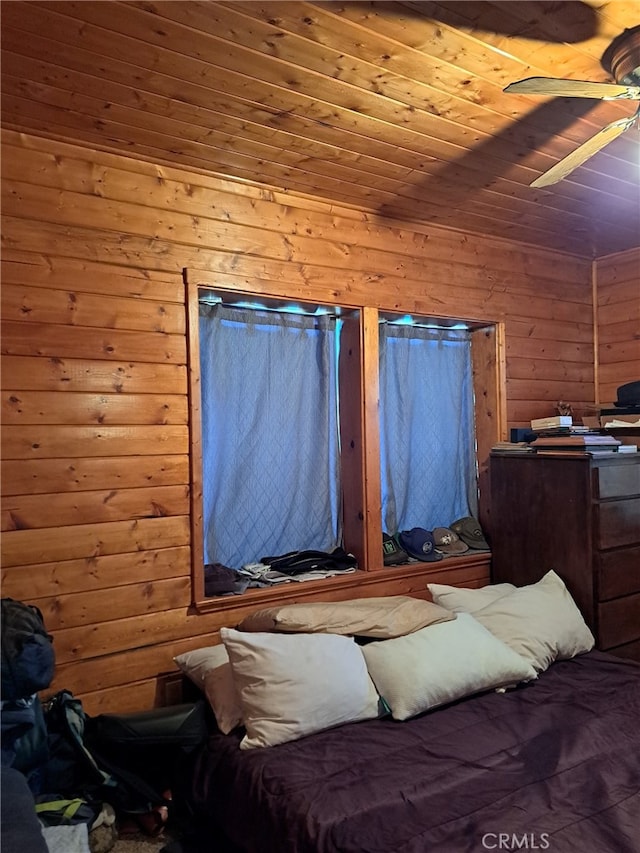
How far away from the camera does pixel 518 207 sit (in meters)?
2.96

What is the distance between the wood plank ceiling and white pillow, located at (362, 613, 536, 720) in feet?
6.09

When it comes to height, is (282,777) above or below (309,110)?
below

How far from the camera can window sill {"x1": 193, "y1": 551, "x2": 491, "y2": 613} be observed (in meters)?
2.53

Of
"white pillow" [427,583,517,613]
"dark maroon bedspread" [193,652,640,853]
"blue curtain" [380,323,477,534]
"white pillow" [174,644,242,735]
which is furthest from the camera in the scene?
"blue curtain" [380,323,477,534]

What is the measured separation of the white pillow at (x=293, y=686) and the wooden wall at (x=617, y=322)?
2475mm

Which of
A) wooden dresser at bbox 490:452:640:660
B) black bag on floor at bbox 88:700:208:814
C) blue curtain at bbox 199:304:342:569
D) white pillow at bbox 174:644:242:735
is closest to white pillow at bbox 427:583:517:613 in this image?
wooden dresser at bbox 490:452:640:660

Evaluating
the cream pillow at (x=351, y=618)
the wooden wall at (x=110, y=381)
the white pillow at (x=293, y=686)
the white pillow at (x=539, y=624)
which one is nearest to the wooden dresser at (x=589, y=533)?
the white pillow at (x=539, y=624)

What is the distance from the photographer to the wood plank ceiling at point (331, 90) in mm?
1587

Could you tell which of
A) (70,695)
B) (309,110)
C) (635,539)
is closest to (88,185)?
(309,110)

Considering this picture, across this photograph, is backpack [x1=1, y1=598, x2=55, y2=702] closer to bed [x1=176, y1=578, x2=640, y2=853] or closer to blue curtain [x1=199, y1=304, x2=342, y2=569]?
bed [x1=176, y1=578, x2=640, y2=853]

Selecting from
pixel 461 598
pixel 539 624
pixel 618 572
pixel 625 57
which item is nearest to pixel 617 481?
pixel 618 572

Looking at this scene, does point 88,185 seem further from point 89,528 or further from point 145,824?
point 145,824

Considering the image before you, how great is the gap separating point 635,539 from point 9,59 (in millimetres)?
3105

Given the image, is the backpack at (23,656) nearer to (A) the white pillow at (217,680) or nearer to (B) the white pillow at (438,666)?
(A) the white pillow at (217,680)
